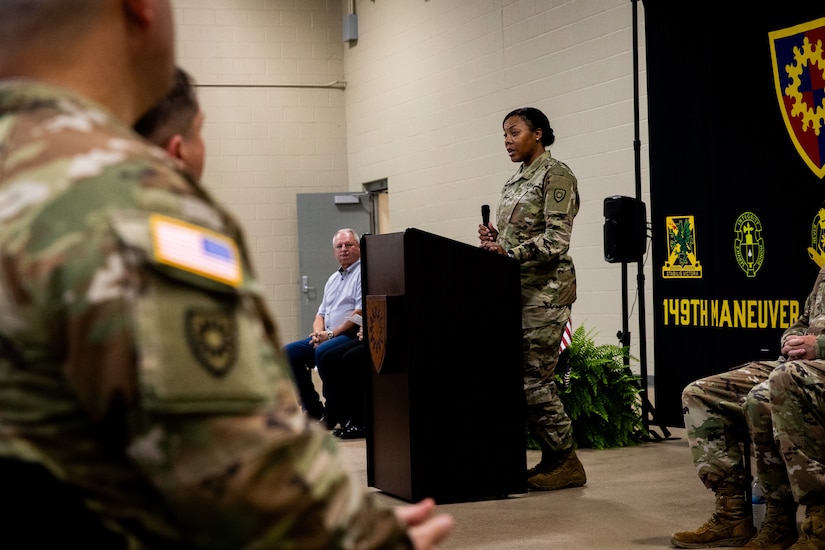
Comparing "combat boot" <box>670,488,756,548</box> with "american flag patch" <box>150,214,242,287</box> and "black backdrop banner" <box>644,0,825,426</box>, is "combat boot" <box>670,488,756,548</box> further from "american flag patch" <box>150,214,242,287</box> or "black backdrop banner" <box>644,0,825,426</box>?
"american flag patch" <box>150,214,242,287</box>

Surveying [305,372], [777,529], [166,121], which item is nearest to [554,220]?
[777,529]

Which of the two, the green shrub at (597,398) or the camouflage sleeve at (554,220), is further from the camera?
the green shrub at (597,398)

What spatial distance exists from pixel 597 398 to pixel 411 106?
485 centimetres

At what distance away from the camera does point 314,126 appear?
10.7 metres

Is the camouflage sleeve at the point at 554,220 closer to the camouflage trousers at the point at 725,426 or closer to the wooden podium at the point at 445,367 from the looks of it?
the wooden podium at the point at 445,367

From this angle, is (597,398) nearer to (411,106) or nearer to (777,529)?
(777,529)

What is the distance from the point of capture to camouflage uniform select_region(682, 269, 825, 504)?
9.50ft

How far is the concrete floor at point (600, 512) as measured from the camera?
3270 mm

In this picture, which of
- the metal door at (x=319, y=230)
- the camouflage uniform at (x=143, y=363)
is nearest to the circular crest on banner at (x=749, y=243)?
the camouflage uniform at (x=143, y=363)

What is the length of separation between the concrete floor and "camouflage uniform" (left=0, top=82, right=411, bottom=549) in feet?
8.72

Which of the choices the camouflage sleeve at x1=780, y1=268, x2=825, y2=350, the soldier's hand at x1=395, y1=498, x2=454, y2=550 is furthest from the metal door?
the soldier's hand at x1=395, y1=498, x2=454, y2=550

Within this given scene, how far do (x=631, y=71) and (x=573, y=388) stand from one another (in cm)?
240

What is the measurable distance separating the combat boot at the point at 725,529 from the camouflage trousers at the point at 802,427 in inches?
10.3

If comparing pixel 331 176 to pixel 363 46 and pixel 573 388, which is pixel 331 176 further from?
pixel 573 388
